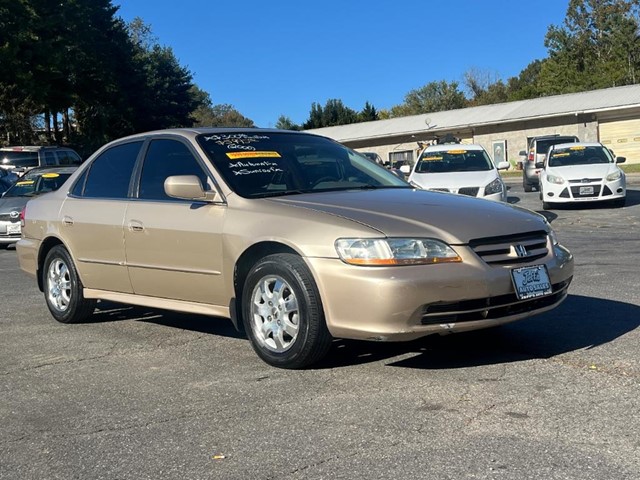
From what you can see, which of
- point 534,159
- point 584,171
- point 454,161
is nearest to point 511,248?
point 454,161

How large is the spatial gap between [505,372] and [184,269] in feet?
7.81

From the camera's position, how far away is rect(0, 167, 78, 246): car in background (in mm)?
14789

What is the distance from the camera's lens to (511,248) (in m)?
4.88

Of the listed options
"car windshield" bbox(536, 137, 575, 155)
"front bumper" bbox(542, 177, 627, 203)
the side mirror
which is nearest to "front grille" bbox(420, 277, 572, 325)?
the side mirror

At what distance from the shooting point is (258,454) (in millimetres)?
3607

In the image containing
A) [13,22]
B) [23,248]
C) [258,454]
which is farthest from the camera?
[13,22]

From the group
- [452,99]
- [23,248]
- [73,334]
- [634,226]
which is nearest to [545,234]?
[73,334]

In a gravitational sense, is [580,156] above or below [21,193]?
above

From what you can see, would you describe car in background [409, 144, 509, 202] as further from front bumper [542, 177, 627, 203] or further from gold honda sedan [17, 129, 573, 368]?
gold honda sedan [17, 129, 573, 368]

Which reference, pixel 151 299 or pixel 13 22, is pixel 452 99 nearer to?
pixel 13 22

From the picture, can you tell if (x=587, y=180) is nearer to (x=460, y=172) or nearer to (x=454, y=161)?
(x=454, y=161)

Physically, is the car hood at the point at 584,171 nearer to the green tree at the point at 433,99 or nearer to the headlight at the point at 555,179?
the headlight at the point at 555,179

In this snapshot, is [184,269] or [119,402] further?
[184,269]

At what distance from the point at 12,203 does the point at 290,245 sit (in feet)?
38.8
